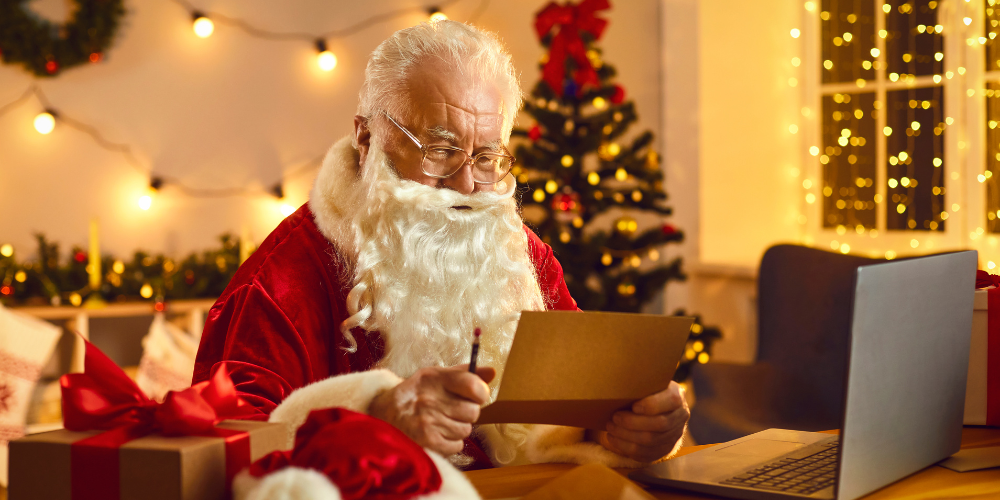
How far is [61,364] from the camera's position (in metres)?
3.34

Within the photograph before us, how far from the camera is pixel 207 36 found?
12.0 feet

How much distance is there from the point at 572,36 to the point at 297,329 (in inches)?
87.6

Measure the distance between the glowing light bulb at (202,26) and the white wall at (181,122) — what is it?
0.10 ft

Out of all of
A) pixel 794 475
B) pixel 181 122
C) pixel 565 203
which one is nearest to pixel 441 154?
pixel 794 475

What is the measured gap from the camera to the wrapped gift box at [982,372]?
1264 mm

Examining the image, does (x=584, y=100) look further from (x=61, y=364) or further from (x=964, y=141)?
(x=61, y=364)

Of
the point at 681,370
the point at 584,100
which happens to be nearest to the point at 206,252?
the point at 584,100

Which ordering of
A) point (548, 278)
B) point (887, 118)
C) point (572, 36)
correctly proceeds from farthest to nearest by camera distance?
point (887, 118)
point (572, 36)
point (548, 278)

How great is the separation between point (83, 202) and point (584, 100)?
2.25 meters

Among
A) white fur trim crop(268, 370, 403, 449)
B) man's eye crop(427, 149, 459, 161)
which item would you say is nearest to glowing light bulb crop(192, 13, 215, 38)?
man's eye crop(427, 149, 459, 161)

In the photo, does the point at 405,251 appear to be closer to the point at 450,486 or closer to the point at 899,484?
the point at 450,486

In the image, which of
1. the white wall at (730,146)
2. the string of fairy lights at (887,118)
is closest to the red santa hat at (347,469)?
the string of fairy lights at (887,118)

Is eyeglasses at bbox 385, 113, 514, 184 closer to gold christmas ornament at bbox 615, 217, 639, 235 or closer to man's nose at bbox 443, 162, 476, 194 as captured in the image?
man's nose at bbox 443, 162, 476, 194

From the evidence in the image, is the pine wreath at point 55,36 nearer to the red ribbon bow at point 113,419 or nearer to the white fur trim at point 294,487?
the red ribbon bow at point 113,419
